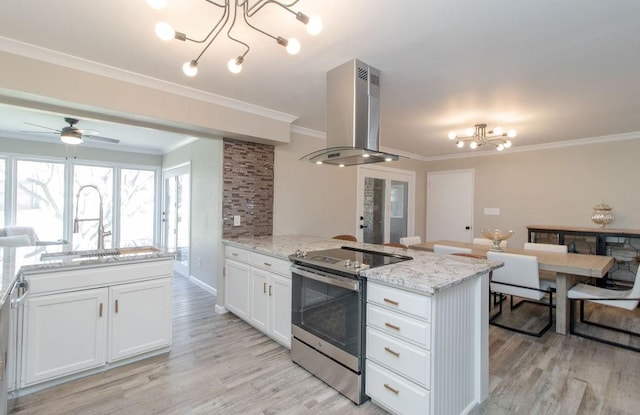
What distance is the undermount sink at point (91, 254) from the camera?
2297 millimetres

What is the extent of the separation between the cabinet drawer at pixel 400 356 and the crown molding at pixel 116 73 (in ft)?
8.71

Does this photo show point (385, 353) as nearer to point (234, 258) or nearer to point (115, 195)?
point (234, 258)

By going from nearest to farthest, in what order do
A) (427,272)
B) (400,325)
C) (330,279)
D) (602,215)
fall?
(400,325) < (427,272) < (330,279) < (602,215)

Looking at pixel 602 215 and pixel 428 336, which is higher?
pixel 602 215

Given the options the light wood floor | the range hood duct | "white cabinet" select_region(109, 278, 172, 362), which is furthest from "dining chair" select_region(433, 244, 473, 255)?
"white cabinet" select_region(109, 278, 172, 362)

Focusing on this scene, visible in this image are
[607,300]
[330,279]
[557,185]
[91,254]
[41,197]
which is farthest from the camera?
[41,197]

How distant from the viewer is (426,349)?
160cm

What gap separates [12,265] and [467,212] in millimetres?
6530

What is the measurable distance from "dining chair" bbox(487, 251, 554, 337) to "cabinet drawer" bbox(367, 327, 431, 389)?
1834 millimetres

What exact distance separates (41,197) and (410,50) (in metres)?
6.39

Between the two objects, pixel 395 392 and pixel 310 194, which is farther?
pixel 310 194

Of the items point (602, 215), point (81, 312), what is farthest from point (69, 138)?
point (602, 215)

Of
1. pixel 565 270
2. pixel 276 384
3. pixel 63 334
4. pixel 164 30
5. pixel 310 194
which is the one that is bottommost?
pixel 276 384

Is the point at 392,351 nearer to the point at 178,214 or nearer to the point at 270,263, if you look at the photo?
the point at 270,263
